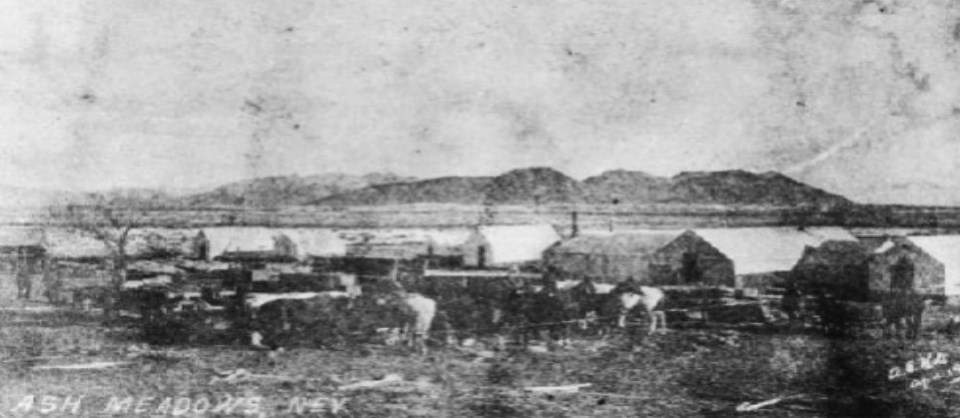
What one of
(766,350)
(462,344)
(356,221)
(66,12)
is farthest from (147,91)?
(766,350)

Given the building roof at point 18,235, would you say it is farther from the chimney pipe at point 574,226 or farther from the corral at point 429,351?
the chimney pipe at point 574,226

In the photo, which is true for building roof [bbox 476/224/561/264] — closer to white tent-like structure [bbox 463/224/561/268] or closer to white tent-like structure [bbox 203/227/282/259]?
white tent-like structure [bbox 463/224/561/268]

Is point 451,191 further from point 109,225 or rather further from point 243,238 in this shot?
point 109,225

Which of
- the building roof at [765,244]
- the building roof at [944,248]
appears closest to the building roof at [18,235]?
the building roof at [765,244]

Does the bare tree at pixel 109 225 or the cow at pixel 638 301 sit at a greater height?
the bare tree at pixel 109 225

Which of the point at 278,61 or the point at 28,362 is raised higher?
the point at 278,61

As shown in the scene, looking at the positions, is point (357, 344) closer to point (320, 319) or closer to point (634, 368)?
point (320, 319)

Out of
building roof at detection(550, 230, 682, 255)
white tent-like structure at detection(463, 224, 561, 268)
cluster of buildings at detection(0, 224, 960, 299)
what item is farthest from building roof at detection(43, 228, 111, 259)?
building roof at detection(550, 230, 682, 255)

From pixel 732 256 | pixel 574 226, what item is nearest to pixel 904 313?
pixel 732 256
